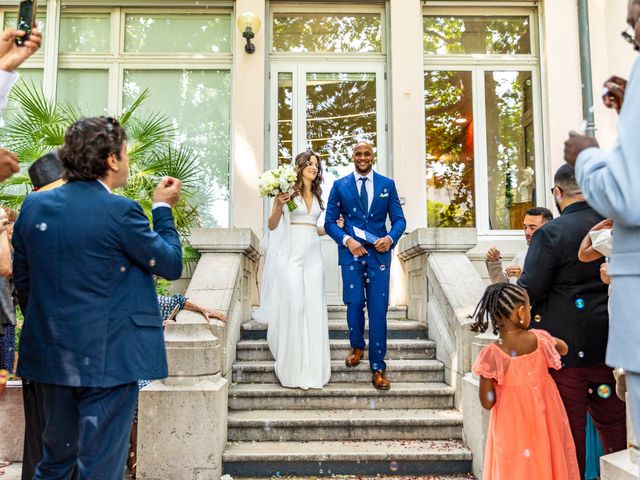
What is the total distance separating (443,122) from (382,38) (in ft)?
5.49

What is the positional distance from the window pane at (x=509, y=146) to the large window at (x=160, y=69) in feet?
14.0

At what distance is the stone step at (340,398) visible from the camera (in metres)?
5.41

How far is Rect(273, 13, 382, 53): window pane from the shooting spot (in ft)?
30.5

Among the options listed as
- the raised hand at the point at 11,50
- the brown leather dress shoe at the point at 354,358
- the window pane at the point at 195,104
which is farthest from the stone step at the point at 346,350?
the raised hand at the point at 11,50

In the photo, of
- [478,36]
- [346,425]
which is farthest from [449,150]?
[346,425]

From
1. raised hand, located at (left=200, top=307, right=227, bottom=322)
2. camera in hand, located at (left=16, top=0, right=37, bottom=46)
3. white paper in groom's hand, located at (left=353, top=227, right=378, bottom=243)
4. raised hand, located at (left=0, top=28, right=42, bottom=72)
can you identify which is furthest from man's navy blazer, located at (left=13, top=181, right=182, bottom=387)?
white paper in groom's hand, located at (left=353, top=227, right=378, bottom=243)

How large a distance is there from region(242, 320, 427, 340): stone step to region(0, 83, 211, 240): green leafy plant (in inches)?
75.8

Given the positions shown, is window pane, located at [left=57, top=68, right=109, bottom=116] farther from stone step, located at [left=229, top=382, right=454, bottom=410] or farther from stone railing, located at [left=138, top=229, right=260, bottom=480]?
stone step, located at [left=229, top=382, right=454, bottom=410]

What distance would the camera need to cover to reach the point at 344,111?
30.1 feet

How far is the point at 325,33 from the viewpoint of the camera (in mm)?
9312

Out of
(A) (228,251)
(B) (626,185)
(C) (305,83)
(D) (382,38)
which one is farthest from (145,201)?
(B) (626,185)

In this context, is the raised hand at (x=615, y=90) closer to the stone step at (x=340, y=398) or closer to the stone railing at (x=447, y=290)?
the stone railing at (x=447, y=290)

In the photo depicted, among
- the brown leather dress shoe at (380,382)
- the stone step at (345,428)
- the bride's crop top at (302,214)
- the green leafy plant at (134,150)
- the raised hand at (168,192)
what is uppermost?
the green leafy plant at (134,150)

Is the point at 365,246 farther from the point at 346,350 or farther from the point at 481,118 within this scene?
the point at 481,118
